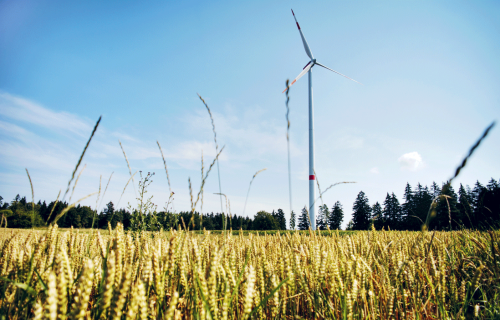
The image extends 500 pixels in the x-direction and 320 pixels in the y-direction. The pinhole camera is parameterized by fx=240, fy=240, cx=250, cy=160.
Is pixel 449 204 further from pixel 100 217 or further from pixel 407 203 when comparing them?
pixel 407 203

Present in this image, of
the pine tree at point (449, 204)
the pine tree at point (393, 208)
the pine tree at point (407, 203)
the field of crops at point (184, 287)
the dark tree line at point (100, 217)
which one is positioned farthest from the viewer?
the pine tree at point (393, 208)

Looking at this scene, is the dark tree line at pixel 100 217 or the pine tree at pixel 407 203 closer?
the dark tree line at pixel 100 217

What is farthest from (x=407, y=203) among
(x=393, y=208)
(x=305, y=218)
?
(x=305, y=218)

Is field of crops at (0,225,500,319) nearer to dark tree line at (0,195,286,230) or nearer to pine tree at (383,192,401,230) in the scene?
dark tree line at (0,195,286,230)

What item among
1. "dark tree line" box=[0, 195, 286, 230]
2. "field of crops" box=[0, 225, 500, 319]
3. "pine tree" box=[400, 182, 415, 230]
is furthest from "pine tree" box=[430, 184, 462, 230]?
"pine tree" box=[400, 182, 415, 230]

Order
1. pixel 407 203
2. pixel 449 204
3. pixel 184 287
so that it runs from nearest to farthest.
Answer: pixel 184 287, pixel 449 204, pixel 407 203

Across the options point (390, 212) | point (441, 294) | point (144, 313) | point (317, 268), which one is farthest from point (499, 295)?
point (390, 212)

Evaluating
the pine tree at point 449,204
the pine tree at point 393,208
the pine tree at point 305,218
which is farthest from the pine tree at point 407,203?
the pine tree at point 449,204

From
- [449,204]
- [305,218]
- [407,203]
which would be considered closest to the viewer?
[449,204]

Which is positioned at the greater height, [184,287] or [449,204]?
[449,204]

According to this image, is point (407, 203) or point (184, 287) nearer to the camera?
point (184, 287)

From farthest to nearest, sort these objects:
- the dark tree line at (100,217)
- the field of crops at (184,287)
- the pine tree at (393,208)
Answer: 1. the pine tree at (393,208)
2. the dark tree line at (100,217)
3. the field of crops at (184,287)

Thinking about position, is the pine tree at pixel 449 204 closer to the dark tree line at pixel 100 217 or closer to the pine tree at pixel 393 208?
the dark tree line at pixel 100 217

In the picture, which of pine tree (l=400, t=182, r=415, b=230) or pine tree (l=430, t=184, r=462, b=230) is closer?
pine tree (l=430, t=184, r=462, b=230)
